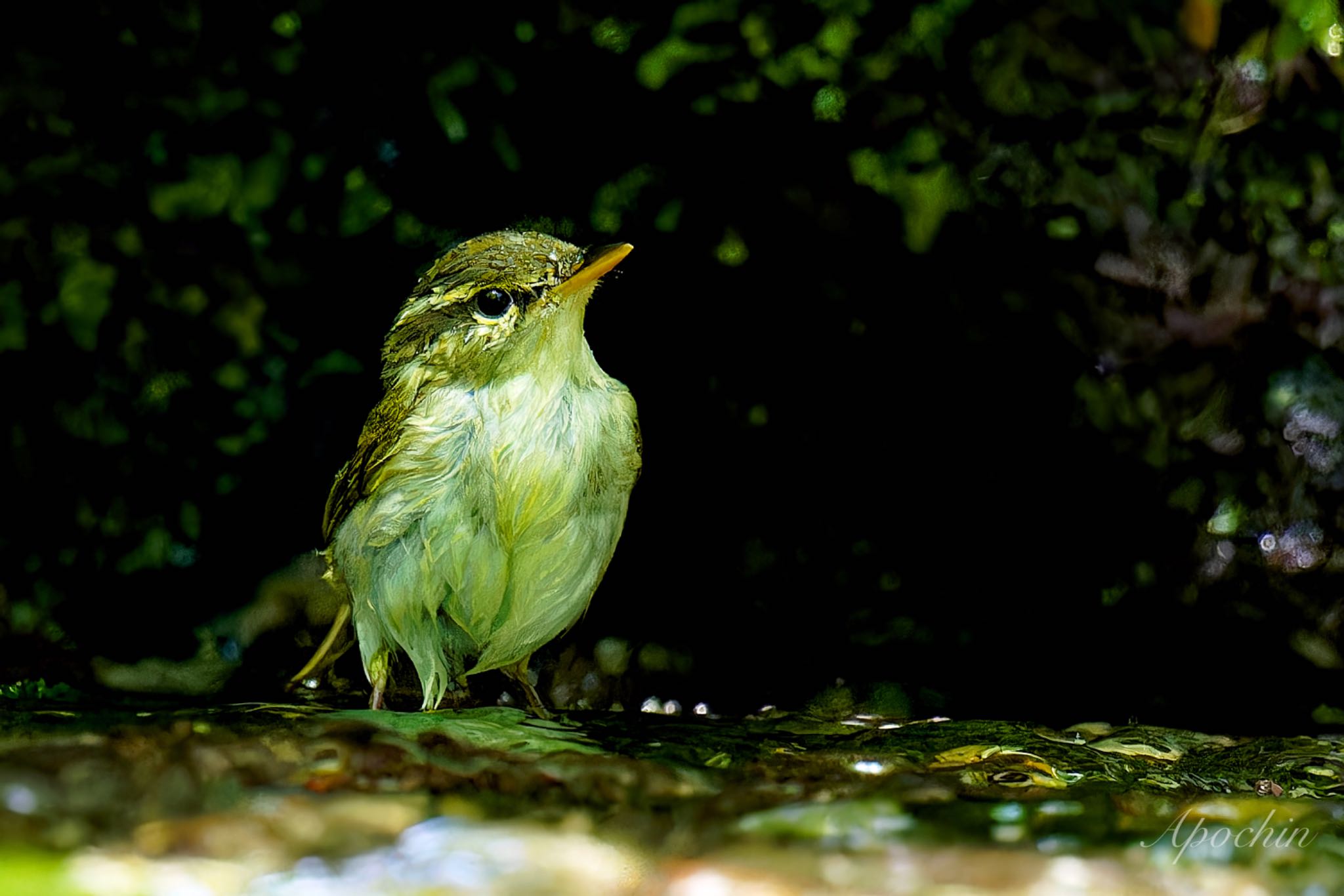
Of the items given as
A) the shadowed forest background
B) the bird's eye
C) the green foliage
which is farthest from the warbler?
the green foliage

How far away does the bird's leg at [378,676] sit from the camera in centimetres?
342

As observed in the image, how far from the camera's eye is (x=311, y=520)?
3.88m

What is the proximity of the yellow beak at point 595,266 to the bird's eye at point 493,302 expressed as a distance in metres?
0.14

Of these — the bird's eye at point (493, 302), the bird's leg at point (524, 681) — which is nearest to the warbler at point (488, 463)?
the bird's eye at point (493, 302)

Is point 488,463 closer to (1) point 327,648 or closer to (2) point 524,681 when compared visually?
(2) point 524,681

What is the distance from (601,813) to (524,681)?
1316mm

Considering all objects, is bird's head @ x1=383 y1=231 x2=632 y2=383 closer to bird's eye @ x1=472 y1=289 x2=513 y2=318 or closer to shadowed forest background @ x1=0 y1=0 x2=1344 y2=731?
bird's eye @ x1=472 y1=289 x2=513 y2=318

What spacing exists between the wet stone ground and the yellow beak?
3.65ft

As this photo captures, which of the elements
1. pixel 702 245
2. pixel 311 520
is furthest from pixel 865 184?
pixel 311 520

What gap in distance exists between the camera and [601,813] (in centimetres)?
241
